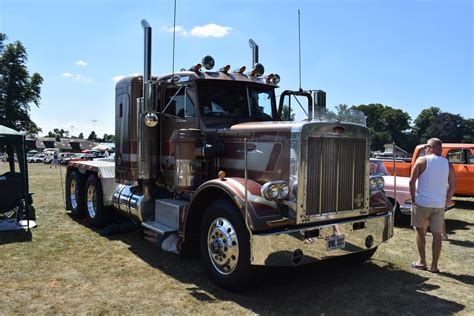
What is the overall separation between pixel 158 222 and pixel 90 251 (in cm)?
128

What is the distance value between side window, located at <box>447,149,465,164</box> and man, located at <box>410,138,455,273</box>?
8145 mm

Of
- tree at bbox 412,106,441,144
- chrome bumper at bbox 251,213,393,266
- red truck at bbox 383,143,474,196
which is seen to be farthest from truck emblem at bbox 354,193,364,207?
tree at bbox 412,106,441,144

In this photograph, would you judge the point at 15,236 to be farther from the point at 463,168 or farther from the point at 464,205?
the point at 464,205

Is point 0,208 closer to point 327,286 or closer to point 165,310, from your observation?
point 165,310

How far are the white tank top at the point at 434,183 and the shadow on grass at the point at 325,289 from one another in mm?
1006

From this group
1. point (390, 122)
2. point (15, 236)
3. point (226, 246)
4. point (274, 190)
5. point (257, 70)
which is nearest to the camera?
point (274, 190)

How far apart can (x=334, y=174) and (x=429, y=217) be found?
189cm

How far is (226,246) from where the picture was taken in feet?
16.1

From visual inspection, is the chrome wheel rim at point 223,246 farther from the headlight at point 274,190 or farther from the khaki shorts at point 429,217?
the khaki shorts at point 429,217

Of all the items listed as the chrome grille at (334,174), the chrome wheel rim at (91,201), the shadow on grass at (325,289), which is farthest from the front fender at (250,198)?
the chrome wheel rim at (91,201)

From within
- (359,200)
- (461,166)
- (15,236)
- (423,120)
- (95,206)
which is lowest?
(15,236)

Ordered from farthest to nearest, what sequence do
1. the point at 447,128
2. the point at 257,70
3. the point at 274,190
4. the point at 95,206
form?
the point at 447,128 < the point at 95,206 < the point at 257,70 < the point at 274,190

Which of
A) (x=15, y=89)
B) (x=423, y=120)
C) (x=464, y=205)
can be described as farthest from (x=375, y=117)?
(x=464, y=205)

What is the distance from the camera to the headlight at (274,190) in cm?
465
